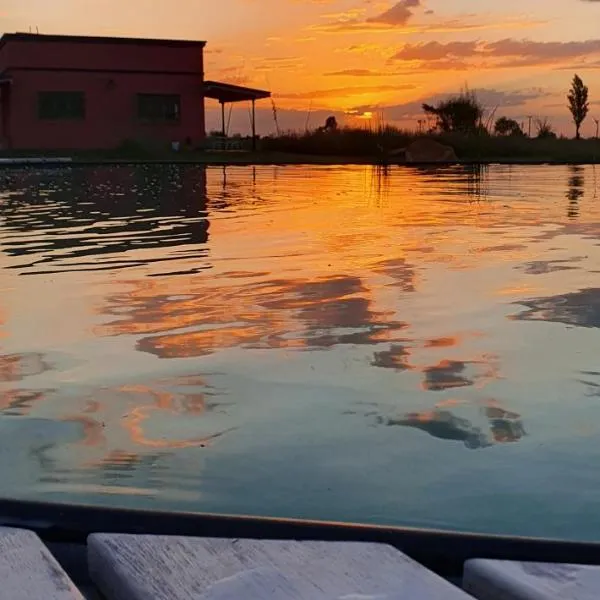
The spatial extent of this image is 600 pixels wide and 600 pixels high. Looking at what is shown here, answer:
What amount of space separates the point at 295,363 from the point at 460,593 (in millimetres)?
1860

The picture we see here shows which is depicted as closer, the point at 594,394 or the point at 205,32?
the point at 594,394

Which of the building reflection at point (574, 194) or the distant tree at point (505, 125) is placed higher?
the distant tree at point (505, 125)

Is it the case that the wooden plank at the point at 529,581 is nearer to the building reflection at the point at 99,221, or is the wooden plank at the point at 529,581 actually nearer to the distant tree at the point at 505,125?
the building reflection at the point at 99,221

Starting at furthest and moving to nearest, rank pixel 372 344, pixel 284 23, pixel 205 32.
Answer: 1. pixel 205 32
2. pixel 284 23
3. pixel 372 344

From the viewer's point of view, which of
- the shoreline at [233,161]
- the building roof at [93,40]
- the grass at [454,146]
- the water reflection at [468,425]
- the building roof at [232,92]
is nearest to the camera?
the water reflection at [468,425]

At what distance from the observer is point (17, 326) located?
351 centimetres

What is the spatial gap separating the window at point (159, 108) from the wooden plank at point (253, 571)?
2634 cm

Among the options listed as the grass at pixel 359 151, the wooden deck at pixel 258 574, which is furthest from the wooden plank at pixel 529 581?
the grass at pixel 359 151

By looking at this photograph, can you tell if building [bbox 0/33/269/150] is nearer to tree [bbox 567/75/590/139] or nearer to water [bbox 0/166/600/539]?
tree [bbox 567/75/590/139]

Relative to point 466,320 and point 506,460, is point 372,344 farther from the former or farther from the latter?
point 506,460

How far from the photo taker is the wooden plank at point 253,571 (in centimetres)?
110

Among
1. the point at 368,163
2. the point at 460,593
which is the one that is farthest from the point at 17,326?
the point at 368,163

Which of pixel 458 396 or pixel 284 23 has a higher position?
pixel 284 23

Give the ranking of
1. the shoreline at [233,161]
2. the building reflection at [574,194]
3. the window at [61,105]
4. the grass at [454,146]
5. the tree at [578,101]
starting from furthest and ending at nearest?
1. the tree at [578,101]
2. the window at [61,105]
3. the grass at [454,146]
4. the shoreline at [233,161]
5. the building reflection at [574,194]
